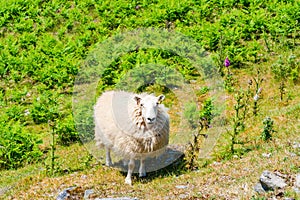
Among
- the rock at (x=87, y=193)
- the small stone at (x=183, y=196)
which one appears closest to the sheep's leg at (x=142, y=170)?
the rock at (x=87, y=193)

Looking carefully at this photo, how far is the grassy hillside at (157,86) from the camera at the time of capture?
1345 centimetres

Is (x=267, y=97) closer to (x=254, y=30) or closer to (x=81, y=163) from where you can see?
(x=254, y=30)

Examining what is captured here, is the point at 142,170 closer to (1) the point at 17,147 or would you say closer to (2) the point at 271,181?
(2) the point at 271,181

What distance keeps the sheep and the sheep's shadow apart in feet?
0.72

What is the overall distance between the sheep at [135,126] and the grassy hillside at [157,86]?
70cm

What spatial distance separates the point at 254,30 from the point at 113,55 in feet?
18.9

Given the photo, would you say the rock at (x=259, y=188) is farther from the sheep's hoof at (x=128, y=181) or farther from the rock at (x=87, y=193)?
the sheep's hoof at (x=128, y=181)

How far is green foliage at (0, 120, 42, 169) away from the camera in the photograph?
1692cm

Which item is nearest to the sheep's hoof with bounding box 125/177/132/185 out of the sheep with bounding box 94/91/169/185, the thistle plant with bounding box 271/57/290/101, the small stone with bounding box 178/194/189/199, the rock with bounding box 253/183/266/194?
the sheep with bounding box 94/91/169/185

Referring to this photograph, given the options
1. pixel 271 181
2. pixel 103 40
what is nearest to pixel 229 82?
pixel 103 40

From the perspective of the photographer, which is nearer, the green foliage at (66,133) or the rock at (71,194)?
the rock at (71,194)

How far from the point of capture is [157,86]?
65.9ft

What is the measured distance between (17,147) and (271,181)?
9186 millimetres

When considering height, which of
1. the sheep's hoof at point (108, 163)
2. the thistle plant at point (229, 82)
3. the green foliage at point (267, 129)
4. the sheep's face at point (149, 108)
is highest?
the thistle plant at point (229, 82)
